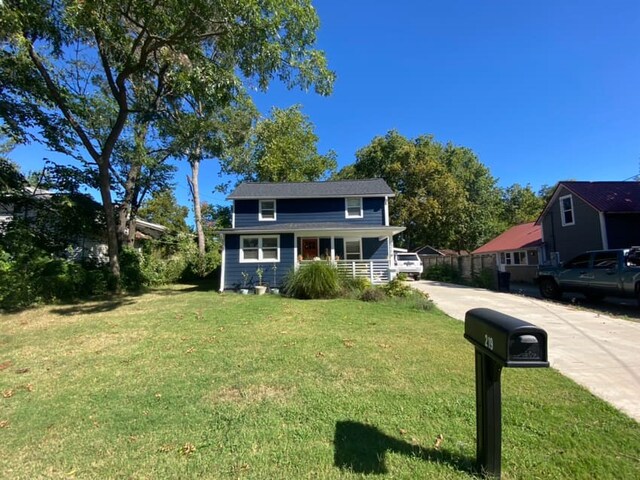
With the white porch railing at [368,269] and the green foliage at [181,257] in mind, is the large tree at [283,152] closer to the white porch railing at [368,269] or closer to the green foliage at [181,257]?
the green foliage at [181,257]

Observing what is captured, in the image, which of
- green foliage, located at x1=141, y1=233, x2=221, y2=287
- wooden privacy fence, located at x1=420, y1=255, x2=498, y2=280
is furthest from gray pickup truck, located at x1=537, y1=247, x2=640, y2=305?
green foliage, located at x1=141, y1=233, x2=221, y2=287

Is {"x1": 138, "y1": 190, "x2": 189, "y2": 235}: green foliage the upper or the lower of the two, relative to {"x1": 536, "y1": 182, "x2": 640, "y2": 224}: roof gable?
upper

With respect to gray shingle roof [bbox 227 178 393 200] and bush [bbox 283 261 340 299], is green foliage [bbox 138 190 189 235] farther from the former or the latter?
bush [bbox 283 261 340 299]

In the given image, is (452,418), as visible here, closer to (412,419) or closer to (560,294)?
(412,419)

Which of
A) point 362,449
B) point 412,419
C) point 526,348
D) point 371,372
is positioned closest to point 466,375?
point 371,372

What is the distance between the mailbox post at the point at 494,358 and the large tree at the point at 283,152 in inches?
1044

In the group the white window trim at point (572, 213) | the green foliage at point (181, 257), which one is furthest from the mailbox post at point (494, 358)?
the white window trim at point (572, 213)

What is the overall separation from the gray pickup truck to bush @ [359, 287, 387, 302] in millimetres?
6495

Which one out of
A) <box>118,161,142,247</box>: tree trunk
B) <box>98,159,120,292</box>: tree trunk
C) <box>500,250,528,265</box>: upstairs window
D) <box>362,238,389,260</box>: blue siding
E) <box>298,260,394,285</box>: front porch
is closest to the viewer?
<box>98,159,120,292</box>: tree trunk

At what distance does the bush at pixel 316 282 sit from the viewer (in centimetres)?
1260

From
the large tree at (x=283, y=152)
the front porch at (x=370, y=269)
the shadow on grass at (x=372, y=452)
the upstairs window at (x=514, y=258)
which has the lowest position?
the shadow on grass at (x=372, y=452)

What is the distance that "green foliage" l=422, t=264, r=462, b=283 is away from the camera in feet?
71.8

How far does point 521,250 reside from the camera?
2275 cm

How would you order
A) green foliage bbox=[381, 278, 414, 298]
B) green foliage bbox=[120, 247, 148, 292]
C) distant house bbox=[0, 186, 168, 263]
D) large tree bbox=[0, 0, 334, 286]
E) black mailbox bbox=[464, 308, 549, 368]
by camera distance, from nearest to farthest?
black mailbox bbox=[464, 308, 549, 368]
large tree bbox=[0, 0, 334, 286]
green foliage bbox=[381, 278, 414, 298]
distant house bbox=[0, 186, 168, 263]
green foliage bbox=[120, 247, 148, 292]
